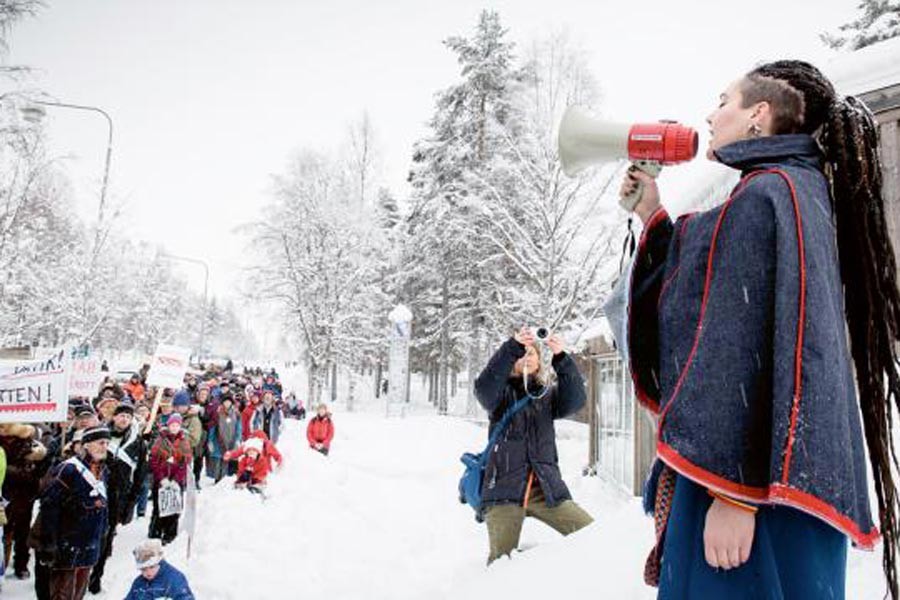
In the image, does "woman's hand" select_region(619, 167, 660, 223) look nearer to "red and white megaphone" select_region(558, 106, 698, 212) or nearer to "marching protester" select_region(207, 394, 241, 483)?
"red and white megaphone" select_region(558, 106, 698, 212)

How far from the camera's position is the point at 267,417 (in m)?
16.6

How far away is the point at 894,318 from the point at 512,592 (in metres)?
2.64

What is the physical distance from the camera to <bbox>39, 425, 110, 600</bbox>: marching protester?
604cm

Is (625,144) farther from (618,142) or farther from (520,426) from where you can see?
(520,426)

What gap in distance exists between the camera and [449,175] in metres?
25.9

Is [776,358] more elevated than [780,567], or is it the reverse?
[776,358]

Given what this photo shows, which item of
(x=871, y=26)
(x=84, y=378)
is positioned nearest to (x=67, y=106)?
(x=84, y=378)

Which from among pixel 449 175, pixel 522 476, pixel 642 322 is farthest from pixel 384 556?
pixel 449 175

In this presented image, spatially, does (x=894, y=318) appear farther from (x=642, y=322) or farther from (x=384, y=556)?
(x=384, y=556)

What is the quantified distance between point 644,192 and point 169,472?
9.37 metres

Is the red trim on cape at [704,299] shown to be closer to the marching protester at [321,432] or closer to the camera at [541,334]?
the camera at [541,334]

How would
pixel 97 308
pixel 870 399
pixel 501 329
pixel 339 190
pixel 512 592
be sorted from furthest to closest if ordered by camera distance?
pixel 97 308
pixel 339 190
pixel 501 329
pixel 512 592
pixel 870 399

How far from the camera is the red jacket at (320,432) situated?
14.6 meters

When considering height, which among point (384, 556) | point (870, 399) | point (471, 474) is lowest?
point (384, 556)
